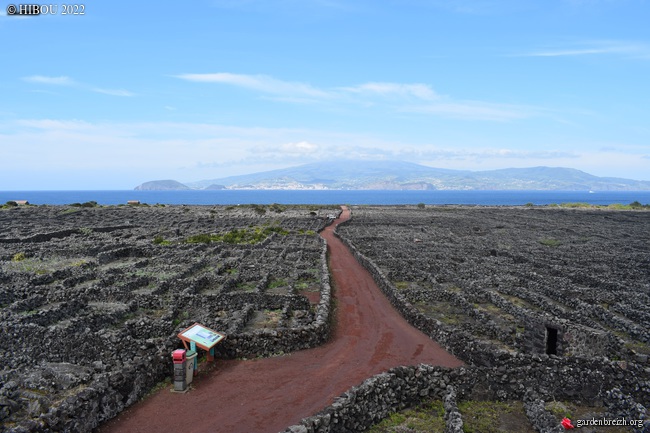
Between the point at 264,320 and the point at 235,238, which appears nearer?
the point at 264,320

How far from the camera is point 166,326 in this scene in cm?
1911

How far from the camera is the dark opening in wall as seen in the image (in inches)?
679

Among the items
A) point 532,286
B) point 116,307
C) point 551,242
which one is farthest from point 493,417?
point 551,242

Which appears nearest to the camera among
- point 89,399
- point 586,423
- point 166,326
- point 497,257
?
point 89,399

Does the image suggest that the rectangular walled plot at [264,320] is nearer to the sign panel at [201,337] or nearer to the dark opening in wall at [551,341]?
the sign panel at [201,337]

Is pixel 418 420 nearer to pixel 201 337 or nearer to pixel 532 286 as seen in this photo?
pixel 201 337

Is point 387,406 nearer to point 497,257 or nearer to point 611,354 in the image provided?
point 611,354

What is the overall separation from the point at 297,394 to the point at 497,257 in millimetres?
30758

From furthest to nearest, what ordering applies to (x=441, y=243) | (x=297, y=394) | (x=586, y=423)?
(x=441, y=243), (x=297, y=394), (x=586, y=423)

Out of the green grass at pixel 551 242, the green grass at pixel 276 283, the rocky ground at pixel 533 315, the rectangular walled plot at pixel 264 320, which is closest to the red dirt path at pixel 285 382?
the rocky ground at pixel 533 315

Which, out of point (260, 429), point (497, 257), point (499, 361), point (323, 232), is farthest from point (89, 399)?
point (323, 232)

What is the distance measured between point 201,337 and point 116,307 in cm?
923

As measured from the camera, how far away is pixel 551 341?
17312 millimetres

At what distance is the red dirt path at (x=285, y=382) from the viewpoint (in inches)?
482
